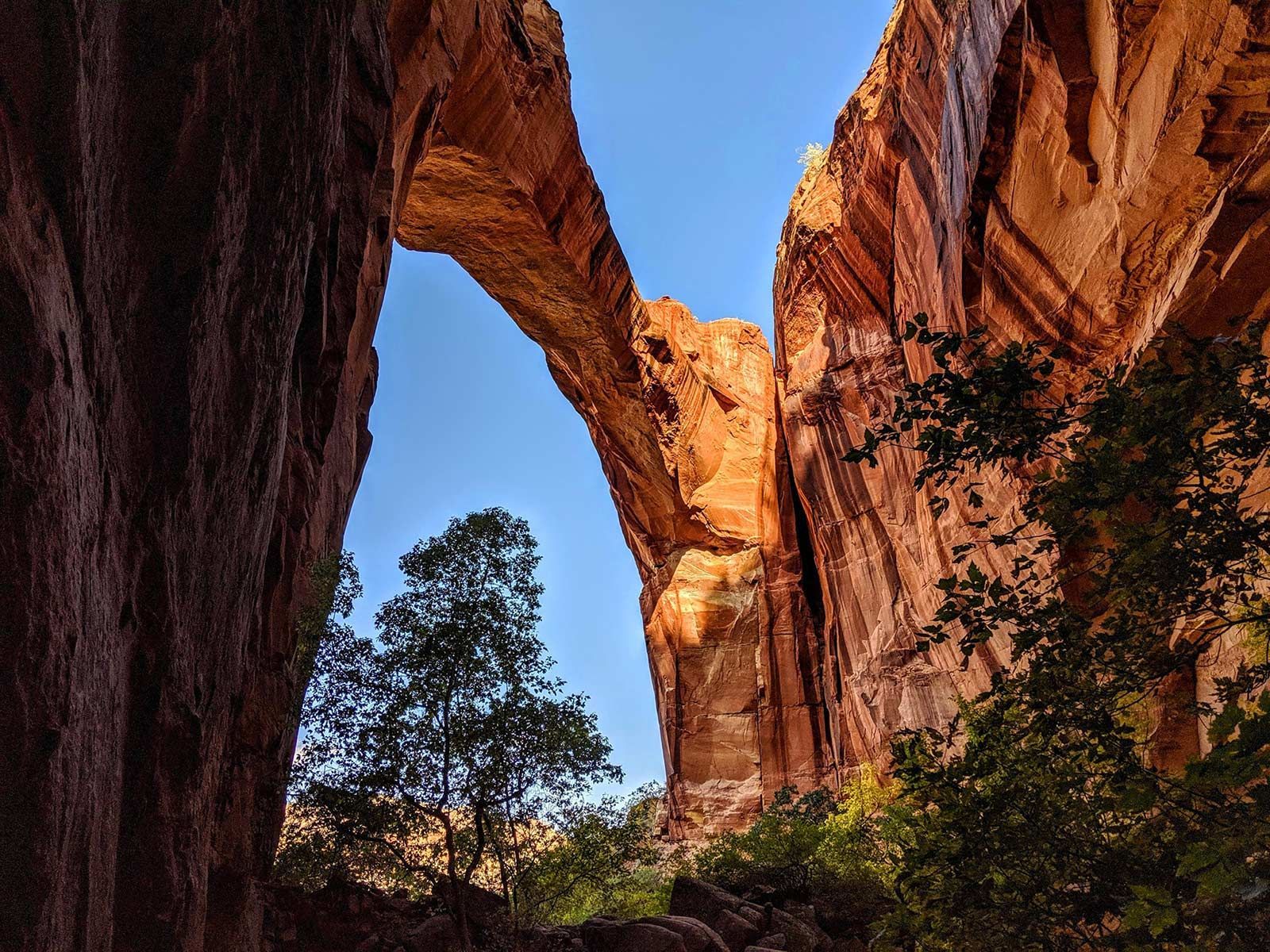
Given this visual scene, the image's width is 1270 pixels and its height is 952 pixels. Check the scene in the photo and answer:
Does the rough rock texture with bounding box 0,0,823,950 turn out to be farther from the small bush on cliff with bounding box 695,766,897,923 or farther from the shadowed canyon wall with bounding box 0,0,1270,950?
the small bush on cliff with bounding box 695,766,897,923

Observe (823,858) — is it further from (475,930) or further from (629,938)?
(475,930)

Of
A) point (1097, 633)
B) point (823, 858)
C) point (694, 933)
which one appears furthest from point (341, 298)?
point (823, 858)

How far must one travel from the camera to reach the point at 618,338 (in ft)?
101

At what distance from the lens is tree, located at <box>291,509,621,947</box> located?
13.0 metres

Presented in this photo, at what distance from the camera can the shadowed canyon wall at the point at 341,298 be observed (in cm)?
525

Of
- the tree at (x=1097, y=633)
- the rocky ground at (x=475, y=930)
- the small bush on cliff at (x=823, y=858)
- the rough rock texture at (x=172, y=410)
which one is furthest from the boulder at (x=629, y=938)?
the tree at (x=1097, y=633)

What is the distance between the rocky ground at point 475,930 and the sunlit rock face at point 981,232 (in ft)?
20.2

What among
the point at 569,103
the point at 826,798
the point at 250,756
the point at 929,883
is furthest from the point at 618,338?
the point at 929,883

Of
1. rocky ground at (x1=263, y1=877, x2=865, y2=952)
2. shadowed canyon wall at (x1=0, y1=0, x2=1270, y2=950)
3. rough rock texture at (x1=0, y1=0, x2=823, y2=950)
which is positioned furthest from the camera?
rocky ground at (x1=263, y1=877, x2=865, y2=952)

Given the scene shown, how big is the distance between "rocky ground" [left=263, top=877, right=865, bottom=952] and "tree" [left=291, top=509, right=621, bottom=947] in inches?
26.0

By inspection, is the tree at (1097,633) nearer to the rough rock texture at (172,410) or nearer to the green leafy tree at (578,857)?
the rough rock texture at (172,410)

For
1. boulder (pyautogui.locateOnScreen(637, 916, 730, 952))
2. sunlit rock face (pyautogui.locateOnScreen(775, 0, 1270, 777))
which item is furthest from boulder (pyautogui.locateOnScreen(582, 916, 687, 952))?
sunlit rock face (pyautogui.locateOnScreen(775, 0, 1270, 777))

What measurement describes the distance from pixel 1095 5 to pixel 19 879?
597 inches

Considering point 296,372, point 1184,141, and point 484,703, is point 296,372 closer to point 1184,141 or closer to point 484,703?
point 484,703
